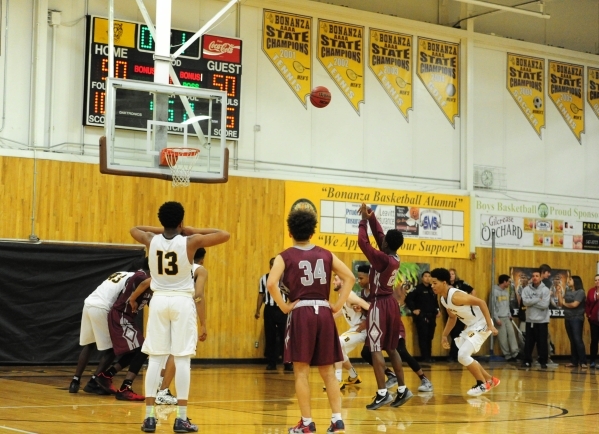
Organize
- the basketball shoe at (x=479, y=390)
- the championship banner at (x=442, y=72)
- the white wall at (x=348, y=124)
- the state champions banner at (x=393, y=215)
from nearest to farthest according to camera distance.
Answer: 1. the basketball shoe at (x=479, y=390)
2. the white wall at (x=348, y=124)
3. the state champions banner at (x=393, y=215)
4. the championship banner at (x=442, y=72)

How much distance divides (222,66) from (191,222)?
10.3 ft

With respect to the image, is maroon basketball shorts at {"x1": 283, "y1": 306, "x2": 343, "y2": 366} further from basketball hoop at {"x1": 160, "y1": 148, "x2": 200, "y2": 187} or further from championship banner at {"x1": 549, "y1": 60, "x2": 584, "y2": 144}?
championship banner at {"x1": 549, "y1": 60, "x2": 584, "y2": 144}

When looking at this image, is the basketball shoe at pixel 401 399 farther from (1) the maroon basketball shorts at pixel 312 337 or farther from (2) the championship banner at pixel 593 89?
(2) the championship banner at pixel 593 89

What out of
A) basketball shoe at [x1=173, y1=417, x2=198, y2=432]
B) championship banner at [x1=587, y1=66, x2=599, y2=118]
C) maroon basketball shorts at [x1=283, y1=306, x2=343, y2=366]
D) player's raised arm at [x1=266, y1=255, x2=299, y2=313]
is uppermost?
championship banner at [x1=587, y1=66, x2=599, y2=118]

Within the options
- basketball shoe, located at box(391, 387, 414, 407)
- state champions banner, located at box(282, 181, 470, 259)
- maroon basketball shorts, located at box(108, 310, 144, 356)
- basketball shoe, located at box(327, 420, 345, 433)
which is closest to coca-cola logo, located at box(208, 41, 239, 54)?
state champions banner, located at box(282, 181, 470, 259)

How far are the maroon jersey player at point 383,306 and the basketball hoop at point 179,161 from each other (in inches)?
144

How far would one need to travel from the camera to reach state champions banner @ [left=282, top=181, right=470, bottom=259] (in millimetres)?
19250

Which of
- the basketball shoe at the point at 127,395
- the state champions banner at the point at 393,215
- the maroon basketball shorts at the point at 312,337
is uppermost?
the state champions banner at the point at 393,215

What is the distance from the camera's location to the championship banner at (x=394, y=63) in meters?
20.4

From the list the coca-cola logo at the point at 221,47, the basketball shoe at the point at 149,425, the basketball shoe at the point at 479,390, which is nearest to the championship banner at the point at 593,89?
Result: the coca-cola logo at the point at 221,47

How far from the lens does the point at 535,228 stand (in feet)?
72.5

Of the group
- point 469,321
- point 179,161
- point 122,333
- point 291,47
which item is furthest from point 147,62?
point 469,321

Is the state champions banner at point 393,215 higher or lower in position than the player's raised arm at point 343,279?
higher

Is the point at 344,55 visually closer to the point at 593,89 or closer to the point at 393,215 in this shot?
the point at 393,215
